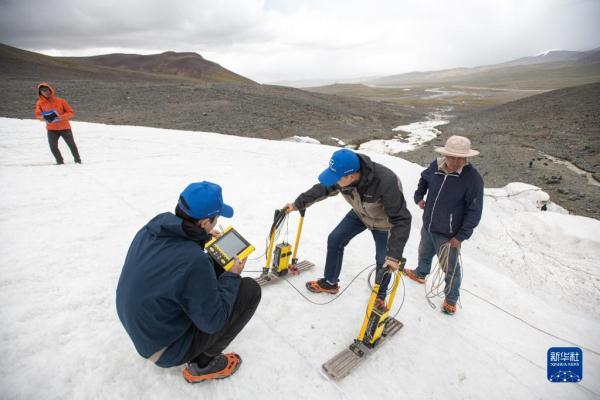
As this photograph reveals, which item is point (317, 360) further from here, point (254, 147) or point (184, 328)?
point (254, 147)

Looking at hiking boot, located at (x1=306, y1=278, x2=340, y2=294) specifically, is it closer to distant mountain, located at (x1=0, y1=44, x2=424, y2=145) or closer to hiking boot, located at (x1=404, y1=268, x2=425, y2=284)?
hiking boot, located at (x1=404, y1=268, x2=425, y2=284)

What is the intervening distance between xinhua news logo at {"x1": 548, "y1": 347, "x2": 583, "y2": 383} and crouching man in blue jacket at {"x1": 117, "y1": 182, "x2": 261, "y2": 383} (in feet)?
13.9

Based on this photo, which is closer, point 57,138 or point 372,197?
point 372,197

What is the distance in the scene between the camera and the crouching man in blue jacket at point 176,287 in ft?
7.29

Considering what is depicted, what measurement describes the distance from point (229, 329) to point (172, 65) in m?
100

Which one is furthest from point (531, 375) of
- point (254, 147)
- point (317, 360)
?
point (254, 147)

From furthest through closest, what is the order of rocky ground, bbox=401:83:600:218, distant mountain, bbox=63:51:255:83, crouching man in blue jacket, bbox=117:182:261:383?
distant mountain, bbox=63:51:255:83
rocky ground, bbox=401:83:600:218
crouching man in blue jacket, bbox=117:182:261:383

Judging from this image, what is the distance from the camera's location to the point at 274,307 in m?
4.11

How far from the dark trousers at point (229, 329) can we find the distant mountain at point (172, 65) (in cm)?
8578

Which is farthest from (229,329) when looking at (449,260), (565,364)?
(565,364)

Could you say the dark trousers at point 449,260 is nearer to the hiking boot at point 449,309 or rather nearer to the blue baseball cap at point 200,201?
the hiking boot at point 449,309

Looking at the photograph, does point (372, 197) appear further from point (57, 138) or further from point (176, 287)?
point (57, 138)

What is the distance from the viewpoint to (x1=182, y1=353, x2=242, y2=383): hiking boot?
9.48ft

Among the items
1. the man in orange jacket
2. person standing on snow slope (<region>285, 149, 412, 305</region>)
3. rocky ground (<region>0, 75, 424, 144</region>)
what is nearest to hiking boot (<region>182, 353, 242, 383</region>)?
person standing on snow slope (<region>285, 149, 412, 305</region>)
